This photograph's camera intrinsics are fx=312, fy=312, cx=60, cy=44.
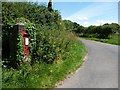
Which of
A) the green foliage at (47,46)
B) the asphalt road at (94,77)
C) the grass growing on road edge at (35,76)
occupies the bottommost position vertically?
the asphalt road at (94,77)

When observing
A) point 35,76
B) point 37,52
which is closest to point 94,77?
point 35,76

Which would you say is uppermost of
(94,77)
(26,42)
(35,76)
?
(26,42)

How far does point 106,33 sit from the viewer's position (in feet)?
187

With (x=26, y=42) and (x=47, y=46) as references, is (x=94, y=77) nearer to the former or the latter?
(x=47, y=46)

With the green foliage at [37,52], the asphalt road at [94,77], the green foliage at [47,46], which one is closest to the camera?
the green foliage at [37,52]

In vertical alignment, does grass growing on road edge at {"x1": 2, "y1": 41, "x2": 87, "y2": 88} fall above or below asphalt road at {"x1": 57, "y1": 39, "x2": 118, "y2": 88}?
above

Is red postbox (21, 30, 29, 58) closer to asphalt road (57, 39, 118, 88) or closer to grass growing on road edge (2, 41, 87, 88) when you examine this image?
grass growing on road edge (2, 41, 87, 88)

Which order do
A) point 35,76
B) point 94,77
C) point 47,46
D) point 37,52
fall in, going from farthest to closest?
point 47,46 < point 37,52 < point 94,77 < point 35,76

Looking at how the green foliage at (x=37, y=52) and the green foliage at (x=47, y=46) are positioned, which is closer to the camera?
the green foliage at (x=37, y=52)

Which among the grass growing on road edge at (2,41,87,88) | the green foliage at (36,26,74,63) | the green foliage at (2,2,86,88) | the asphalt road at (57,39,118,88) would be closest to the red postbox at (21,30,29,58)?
the green foliage at (2,2,86,88)

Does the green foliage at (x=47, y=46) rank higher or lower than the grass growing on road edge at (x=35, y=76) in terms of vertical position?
higher

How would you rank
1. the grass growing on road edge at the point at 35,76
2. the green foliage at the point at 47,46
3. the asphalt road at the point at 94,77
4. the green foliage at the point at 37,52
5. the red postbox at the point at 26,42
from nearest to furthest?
the grass growing on road edge at the point at 35,76 → the green foliage at the point at 37,52 → the asphalt road at the point at 94,77 → the red postbox at the point at 26,42 → the green foliage at the point at 47,46

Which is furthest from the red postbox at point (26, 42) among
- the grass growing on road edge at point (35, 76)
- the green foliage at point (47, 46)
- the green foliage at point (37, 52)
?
the grass growing on road edge at point (35, 76)

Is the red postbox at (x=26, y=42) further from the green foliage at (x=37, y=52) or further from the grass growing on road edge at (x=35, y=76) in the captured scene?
the grass growing on road edge at (x=35, y=76)
